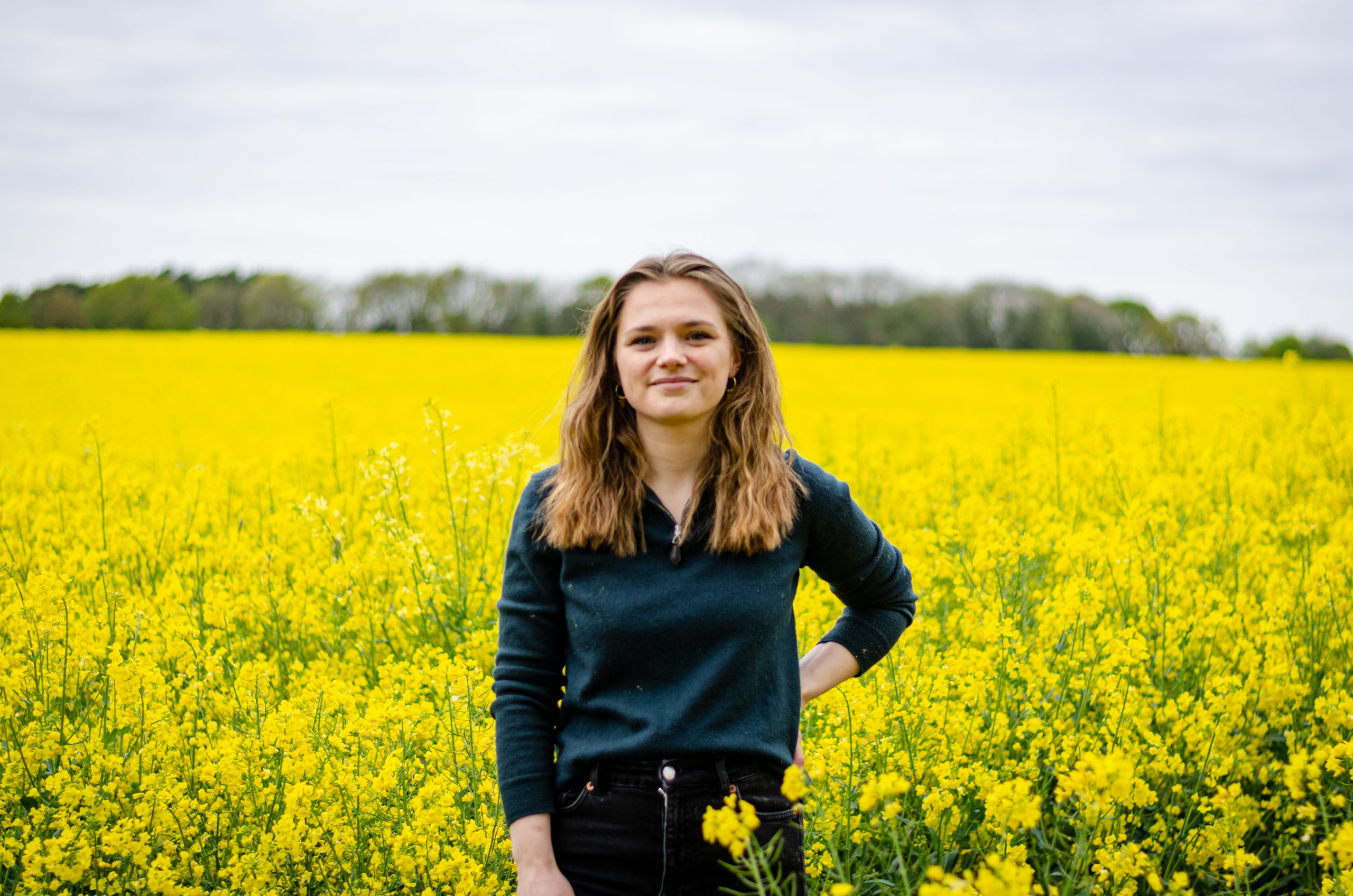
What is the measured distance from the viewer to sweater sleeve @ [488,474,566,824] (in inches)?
70.6

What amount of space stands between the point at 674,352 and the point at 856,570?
0.58 meters

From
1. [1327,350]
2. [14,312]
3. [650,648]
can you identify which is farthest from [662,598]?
[1327,350]

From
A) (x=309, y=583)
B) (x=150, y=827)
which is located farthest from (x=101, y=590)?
(x=150, y=827)

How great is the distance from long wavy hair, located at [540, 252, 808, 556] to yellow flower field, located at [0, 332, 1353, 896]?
1.06 feet

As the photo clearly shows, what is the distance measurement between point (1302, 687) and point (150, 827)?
323 cm

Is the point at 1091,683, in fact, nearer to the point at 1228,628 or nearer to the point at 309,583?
the point at 1228,628

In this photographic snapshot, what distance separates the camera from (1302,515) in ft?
12.9

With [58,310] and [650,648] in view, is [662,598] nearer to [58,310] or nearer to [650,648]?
[650,648]

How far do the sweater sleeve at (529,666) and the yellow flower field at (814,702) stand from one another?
0.37 m

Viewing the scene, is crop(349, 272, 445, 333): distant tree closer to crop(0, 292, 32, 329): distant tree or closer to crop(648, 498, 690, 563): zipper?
crop(0, 292, 32, 329): distant tree

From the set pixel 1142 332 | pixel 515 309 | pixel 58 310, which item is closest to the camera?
pixel 58 310

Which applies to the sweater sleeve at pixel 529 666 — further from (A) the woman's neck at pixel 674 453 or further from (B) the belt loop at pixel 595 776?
(A) the woman's neck at pixel 674 453

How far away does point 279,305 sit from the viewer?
31.4 metres

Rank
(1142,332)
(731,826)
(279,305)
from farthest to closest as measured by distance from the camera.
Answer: (1142,332), (279,305), (731,826)
